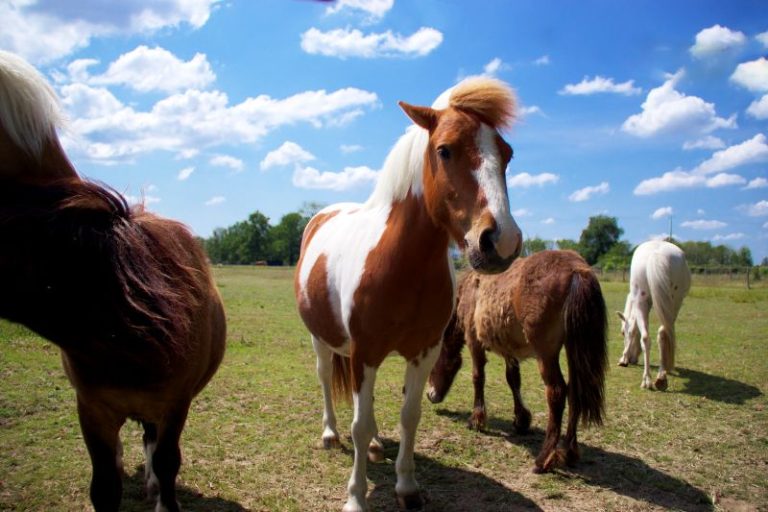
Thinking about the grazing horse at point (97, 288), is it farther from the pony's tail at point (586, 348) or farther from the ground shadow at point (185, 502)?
the pony's tail at point (586, 348)

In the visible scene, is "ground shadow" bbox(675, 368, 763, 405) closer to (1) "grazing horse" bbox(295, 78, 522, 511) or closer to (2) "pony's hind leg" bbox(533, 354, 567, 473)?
(2) "pony's hind leg" bbox(533, 354, 567, 473)

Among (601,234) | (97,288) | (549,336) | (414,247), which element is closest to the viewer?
(97,288)

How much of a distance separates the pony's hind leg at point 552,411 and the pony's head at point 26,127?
3.65 meters

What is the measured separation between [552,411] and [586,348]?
0.60 m

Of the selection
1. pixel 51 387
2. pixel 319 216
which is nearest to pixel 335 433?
pixel 319 216

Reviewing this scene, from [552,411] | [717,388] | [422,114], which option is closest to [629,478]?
[552,411]

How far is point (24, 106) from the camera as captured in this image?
2.18 m

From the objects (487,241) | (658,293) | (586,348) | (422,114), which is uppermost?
(422,114)

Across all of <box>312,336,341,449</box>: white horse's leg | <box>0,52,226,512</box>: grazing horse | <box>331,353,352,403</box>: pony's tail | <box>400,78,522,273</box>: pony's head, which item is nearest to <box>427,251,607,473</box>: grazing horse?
<box>331,353,352,403</box>: pony's tail

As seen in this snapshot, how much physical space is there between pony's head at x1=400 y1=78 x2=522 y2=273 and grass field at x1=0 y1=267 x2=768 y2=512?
2.05 metres

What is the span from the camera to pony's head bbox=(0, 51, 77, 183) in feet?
6.88

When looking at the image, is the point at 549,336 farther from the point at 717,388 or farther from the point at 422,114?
the point at 717,388

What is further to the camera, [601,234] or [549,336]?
[601,234]

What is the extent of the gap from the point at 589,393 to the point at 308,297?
244 centimetres
